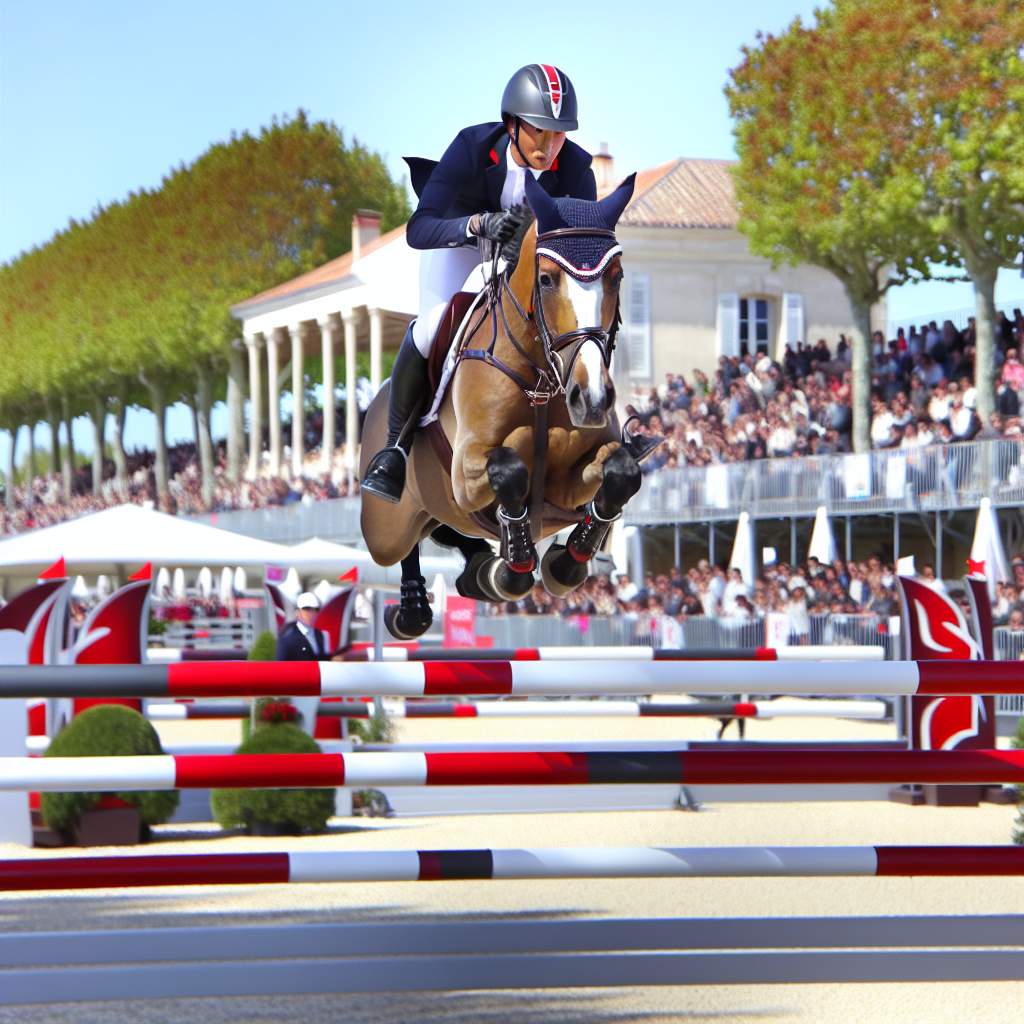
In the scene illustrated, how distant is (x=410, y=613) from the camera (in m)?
6.14

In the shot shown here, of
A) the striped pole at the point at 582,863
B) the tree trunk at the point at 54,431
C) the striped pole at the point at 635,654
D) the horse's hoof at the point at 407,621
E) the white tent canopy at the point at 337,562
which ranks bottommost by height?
the striped pole at the point at 582,863

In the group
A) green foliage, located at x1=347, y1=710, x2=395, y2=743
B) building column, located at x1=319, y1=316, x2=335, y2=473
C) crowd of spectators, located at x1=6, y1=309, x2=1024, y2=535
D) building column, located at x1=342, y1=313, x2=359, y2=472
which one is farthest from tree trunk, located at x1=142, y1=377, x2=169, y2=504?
green foliage, located at x1=347, y1=710, x2=395, y2=743

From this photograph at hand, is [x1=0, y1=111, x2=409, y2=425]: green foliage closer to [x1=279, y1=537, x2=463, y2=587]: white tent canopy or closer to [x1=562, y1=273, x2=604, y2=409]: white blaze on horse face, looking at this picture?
[x1=279, y1=537, x2=463, y2=587]: white tent canopy

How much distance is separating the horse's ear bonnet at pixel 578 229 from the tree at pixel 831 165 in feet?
67.9

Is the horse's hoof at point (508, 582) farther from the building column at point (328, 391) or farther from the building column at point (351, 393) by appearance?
the building column at point (328, 391)

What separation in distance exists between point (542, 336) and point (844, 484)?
1979 centimetres

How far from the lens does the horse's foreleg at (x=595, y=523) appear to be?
5152 millimetres

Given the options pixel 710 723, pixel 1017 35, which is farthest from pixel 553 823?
pixel 1017 35

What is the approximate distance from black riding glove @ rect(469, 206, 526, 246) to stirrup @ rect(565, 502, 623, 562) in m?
0.90

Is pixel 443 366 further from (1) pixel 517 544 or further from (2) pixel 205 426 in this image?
(2) pixel 205 426

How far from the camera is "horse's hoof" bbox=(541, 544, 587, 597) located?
5.45 metres

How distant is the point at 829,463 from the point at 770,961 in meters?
20.3

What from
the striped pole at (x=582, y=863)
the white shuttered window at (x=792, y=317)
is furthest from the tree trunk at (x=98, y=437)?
the striped pole at (x=582, y=863)

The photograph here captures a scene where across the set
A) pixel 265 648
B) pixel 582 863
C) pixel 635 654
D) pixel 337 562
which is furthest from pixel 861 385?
pixel 582 863
